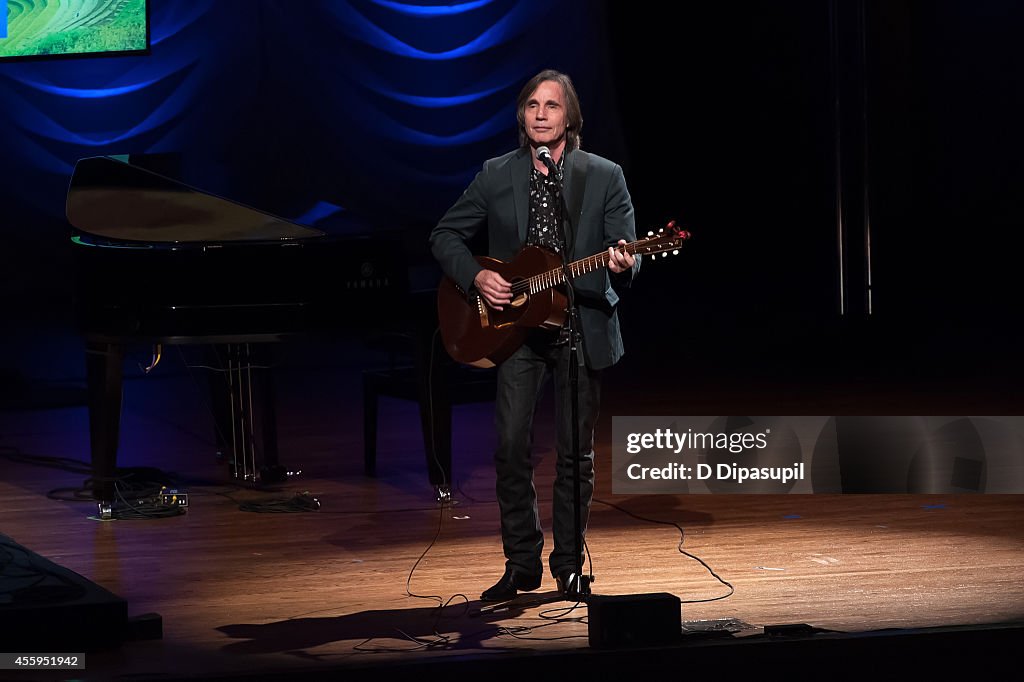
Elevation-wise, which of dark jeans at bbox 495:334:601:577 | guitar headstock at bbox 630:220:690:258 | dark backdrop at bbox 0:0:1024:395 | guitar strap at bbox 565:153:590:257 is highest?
dark backdrop at bbox 0:0:1024:395

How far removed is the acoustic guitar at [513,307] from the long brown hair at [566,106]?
34 cm

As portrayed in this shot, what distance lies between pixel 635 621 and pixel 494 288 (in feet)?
3.66

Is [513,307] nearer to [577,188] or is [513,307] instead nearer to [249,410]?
[577,188]

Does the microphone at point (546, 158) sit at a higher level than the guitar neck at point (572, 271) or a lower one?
higher

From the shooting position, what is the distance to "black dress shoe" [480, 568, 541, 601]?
4.39 meters

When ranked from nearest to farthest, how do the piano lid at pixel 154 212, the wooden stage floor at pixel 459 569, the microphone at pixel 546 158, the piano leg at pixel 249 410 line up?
the wooden stage floor at pixel 459 569 < the microphone at pixel 546 158 < the piano lid at pixel 154 212 < the piano leg at pixel 249 410

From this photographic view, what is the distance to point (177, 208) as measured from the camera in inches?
236

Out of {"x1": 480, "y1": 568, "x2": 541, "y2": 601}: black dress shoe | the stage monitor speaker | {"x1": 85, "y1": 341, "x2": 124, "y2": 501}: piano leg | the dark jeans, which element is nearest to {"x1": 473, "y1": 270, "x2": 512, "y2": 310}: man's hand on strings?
the dark jeans

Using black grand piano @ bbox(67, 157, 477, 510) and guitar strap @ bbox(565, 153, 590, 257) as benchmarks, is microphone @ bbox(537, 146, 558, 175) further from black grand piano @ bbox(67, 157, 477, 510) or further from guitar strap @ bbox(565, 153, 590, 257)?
black grand piano @ bbox(67, 157, 477, 510)

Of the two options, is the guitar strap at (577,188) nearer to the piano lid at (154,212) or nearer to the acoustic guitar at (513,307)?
the acoustic guitar at (513,307)

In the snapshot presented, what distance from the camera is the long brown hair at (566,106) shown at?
4254mm

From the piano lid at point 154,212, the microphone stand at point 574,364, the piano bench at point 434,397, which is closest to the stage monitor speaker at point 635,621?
the microphone stand at point 574,364

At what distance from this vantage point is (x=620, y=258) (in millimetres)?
4008

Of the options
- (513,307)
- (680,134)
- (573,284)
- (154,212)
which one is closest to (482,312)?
(513,307)
